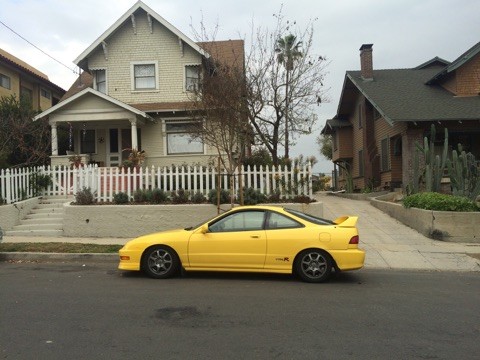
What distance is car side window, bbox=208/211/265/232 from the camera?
7.54m

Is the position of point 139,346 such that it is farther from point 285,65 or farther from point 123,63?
point 123,63

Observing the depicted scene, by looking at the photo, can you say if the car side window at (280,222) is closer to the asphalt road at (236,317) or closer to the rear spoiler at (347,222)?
the rear spoiler at (347,222)

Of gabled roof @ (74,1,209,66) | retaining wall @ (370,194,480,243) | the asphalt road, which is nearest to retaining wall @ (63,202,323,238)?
retaining wall @ (370,194,480,243)

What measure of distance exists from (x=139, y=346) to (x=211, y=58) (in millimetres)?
12455

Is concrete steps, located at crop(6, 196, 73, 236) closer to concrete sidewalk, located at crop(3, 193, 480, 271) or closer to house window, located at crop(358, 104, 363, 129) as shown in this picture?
concrete sidewalk, located at crop(3, 193, 480, 271)

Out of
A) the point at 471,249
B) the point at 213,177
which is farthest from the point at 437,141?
the point at 213,177

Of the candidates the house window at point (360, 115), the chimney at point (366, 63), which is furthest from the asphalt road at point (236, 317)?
the house window at point (360, 115)

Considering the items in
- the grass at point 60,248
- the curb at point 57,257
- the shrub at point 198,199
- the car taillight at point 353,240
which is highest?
the shrub at point 198,199

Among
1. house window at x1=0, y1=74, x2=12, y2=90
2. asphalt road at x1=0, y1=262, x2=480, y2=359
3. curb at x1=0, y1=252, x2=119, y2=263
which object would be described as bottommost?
asphalt road at x1=0, y1=262, x2=480, y2=359

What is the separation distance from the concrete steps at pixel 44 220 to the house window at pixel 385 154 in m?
14.2

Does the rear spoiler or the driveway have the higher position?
the rear spoiler

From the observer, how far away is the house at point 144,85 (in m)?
18.8

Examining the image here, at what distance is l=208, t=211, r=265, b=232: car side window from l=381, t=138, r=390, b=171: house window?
48.6ft

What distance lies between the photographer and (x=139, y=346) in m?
4.27
